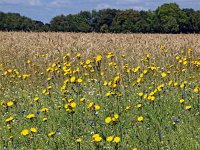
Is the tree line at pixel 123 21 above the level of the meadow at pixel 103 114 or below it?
above

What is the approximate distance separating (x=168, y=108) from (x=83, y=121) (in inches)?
49.6

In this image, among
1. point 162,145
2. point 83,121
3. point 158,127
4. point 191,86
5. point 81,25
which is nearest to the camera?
point 162,145

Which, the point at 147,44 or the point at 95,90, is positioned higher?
the point at 147,44

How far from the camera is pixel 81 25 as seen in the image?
2196 inches

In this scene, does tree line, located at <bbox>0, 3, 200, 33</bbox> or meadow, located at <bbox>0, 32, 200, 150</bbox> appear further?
tree line, located at <bbox>0, 3, 200, 33</bbox>

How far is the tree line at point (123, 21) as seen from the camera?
54.9m

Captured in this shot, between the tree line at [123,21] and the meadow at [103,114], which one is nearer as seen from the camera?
the meadow at [103,114]

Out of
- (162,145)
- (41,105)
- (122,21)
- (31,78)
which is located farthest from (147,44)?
(122,21)

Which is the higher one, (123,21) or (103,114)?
(123,21)

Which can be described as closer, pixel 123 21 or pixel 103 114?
pixel 103 114

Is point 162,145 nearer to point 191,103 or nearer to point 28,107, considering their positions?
point 191,103

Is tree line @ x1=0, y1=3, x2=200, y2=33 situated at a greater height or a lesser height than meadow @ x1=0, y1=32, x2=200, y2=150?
greater

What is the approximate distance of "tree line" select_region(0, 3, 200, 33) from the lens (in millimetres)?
54938

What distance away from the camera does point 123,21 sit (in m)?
66.2
